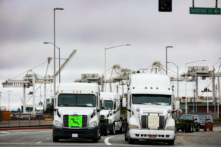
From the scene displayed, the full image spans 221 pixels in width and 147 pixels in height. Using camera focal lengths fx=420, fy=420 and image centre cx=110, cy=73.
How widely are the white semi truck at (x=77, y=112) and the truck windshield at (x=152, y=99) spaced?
2.30 meters

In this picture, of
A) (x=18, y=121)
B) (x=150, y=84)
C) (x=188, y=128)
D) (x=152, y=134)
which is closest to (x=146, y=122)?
(x=152, y=134)

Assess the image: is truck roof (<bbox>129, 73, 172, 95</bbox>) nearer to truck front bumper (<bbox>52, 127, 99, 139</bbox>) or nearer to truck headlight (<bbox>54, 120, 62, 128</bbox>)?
truck front bumper (<bbox>52, 127, 99, 139</bbox>)

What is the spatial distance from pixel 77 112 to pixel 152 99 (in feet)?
12.9

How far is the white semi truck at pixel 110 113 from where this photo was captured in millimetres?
30781

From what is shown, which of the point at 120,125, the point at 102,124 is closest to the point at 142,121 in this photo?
the point at 102,124

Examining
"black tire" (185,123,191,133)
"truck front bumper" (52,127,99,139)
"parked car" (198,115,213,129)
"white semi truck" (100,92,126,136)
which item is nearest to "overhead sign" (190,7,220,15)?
"truck front bumper" (52,127,99,139)

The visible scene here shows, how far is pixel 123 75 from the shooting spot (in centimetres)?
15950

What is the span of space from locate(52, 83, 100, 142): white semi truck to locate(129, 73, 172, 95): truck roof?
83.2 inches

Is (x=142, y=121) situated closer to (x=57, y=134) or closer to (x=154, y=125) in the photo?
(x=154, y=125)

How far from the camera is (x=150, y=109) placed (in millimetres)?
21016

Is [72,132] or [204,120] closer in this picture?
[72,132]

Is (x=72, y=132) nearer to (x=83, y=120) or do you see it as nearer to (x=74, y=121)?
(x=74, y=121)

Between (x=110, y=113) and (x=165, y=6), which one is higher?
(x=165, y=6)

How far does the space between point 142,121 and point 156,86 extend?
2366mm
